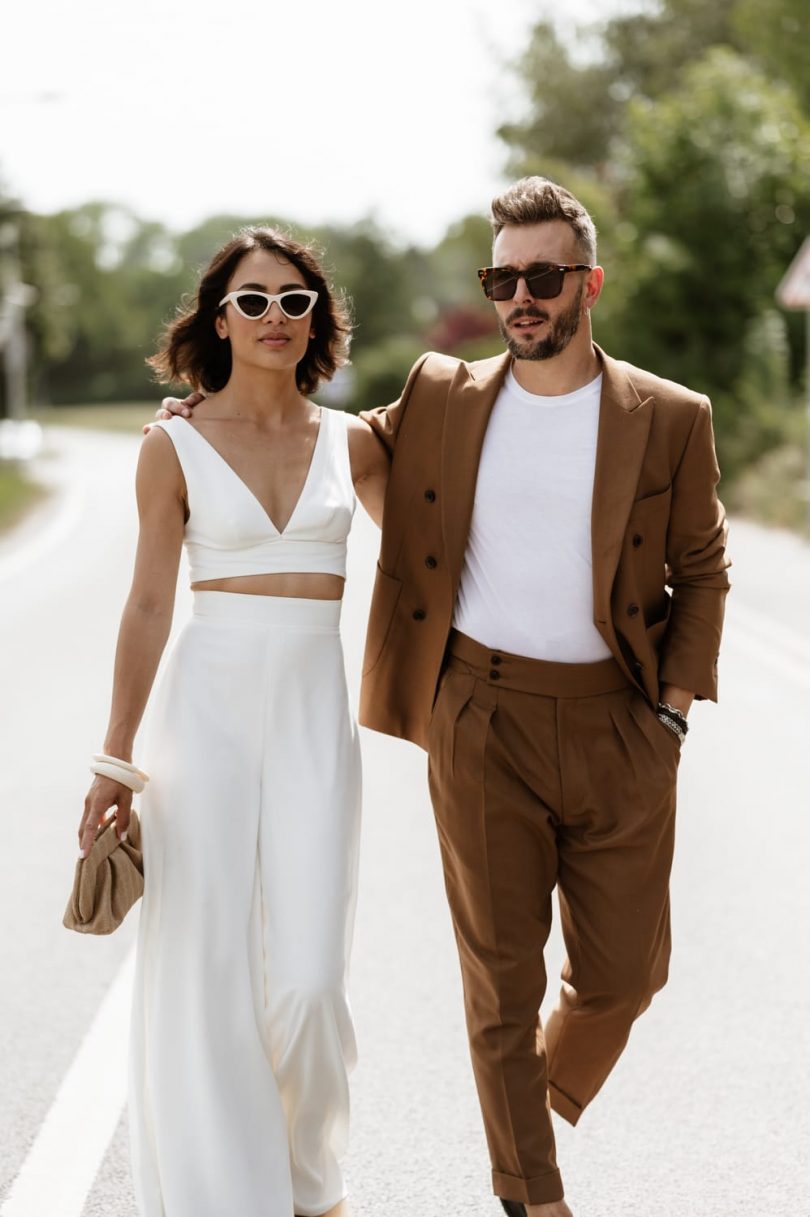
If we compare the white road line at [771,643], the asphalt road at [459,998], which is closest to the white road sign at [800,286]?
the white road line at [771,643]

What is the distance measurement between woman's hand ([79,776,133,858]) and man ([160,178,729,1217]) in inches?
26.9

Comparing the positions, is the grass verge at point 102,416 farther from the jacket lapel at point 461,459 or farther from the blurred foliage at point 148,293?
the jacket lapel at point 461,459

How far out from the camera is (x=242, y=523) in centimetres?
359

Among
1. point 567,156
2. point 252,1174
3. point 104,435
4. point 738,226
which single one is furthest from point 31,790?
point 104,435

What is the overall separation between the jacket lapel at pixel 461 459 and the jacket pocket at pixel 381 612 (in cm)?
20

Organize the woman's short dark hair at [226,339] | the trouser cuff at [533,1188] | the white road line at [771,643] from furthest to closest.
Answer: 1. the white road line at [771,643]
2. the woman's short dark hair at [226,339]
3. the trouser cuff at [533,1188]

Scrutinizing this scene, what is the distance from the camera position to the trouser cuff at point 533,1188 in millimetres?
3592

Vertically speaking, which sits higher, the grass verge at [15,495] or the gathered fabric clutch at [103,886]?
the gathered fabric clutch at [103,886]

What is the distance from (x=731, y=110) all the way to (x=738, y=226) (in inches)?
85.7

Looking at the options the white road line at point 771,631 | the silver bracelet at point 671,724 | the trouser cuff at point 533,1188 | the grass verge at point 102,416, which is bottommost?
the grass verge at point 102,416

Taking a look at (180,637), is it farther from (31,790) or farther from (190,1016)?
(31,790)

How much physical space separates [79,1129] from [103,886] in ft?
3.41

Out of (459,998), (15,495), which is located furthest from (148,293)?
(459,998)

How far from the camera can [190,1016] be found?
3486mm
